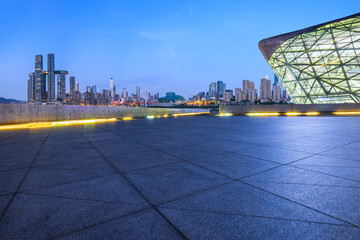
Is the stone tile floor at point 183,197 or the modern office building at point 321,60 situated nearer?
the stone tile floor at point 183,197

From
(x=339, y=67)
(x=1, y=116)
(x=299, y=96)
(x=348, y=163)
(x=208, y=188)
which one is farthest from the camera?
(x=299, y=96)

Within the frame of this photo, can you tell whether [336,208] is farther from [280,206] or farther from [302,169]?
[302,169]

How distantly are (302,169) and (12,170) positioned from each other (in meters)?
5.41

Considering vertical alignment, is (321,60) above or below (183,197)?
above

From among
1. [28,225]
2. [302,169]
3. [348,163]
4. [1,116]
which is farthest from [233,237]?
[1,116]

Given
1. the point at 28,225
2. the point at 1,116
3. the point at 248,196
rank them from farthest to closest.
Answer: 1. the point at 1,116
2. the point at 248,196
3. the point at 28,225

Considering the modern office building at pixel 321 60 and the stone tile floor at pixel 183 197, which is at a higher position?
the modern office building at pixel 321 60

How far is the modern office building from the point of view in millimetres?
33969

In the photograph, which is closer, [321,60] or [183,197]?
[183,197]

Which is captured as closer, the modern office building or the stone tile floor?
the stone tile floor

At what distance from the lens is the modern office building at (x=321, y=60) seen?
33969mm

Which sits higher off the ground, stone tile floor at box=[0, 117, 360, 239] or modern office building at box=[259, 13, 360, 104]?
modern office building at box=[259, 13, 360, 104]

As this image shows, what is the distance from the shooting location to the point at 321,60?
127 feet

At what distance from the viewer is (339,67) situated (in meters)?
37.3
